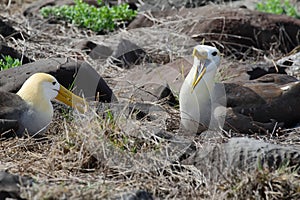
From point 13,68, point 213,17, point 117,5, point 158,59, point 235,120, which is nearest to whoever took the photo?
point 235,120

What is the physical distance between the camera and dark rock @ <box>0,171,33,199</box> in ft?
16.3

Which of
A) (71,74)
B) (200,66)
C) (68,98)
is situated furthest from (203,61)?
(71,74)

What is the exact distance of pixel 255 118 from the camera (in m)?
7.05

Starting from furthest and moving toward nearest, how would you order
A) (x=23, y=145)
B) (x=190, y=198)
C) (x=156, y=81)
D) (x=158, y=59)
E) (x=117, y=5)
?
(x=117, y=5) → (x=158, y=59) → (x=156, y=81) → (x=23, y=145) → (x=190, y=198)

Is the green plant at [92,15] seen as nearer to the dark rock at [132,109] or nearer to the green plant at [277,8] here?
the green plant at [277,8]

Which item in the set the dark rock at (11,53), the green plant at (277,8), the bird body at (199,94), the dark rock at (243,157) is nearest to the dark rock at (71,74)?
the bird body at (199,94)

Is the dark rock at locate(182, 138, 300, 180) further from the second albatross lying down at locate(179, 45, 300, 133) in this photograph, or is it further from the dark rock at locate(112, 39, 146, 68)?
the dark rock at locate(112, 39, 146, 68)

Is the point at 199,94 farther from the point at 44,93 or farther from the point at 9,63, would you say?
the point at 9,63

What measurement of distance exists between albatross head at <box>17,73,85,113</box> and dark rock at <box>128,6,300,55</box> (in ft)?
11.7

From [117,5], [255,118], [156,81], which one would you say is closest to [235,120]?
[255,118]

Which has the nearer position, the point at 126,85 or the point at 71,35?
the point at 126,85

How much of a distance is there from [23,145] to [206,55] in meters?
1.86

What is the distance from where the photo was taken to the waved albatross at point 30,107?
21.0 ft

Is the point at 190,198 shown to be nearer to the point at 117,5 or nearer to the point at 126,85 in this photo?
the point at 126,85
